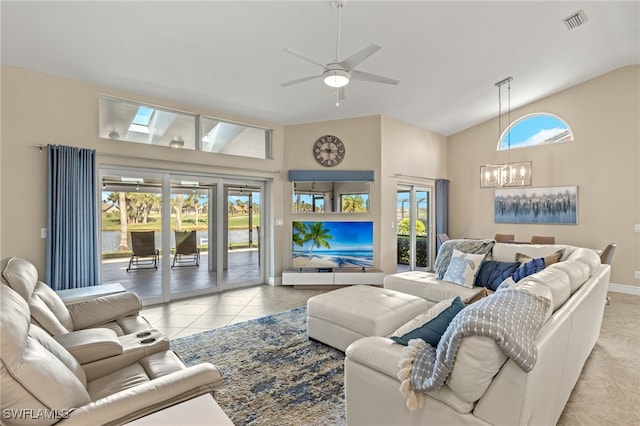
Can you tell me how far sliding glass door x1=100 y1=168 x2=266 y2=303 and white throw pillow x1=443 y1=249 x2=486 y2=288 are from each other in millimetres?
3397

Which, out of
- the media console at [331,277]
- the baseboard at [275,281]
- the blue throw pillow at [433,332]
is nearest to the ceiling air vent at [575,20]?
the blue throw pillow at [433,332]

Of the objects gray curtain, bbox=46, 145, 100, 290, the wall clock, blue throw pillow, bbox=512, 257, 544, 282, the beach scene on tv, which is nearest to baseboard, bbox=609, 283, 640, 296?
blue throw pillow, bbox=512, 257, 544, 282

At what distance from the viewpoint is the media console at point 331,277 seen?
553 centimetres

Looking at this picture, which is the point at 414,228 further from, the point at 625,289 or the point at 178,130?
the point at 178,130

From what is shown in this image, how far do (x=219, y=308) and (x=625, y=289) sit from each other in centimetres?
694

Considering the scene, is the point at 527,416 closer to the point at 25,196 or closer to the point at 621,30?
the point at 25,196

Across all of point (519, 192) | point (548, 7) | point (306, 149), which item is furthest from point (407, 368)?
point (519, 192)

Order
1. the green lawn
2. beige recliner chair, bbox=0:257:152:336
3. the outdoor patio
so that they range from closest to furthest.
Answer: beige recliner chair, bbox=0:257:152:336, the green lawn, the outdoor patio

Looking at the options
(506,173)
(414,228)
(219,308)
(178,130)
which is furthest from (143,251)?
(506,173)

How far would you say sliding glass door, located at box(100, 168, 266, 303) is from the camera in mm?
4379

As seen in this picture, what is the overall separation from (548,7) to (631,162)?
3.77m

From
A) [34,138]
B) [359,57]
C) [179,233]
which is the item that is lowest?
[179,233]

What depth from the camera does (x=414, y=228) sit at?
23.0 feet

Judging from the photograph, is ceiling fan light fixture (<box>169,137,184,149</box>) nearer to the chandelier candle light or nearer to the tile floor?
the tile floor
